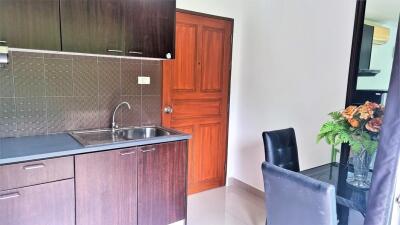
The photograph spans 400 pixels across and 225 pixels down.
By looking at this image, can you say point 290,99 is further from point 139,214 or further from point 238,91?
point 139,214

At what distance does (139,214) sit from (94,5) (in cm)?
166

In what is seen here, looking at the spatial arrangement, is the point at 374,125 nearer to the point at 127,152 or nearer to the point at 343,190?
the point at 343,190

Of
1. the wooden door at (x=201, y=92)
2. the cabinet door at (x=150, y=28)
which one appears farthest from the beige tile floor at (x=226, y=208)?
the cabinet door at (x=150, y=28)

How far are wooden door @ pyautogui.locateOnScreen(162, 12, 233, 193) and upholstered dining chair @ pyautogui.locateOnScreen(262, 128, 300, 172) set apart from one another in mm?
1157

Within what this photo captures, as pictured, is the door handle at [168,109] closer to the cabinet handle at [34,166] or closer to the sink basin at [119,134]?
the sink basin at [119,134]

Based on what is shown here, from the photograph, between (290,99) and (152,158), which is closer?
(152,158)

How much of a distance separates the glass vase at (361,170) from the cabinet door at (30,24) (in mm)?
2143

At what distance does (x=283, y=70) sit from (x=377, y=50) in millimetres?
903

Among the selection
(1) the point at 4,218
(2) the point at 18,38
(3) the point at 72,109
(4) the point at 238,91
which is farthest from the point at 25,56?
(4) the point at 238,91

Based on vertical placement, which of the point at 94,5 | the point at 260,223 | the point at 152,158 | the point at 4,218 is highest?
the point at 94,5

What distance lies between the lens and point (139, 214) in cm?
221

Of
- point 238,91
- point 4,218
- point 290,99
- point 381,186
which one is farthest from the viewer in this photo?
point 238,91

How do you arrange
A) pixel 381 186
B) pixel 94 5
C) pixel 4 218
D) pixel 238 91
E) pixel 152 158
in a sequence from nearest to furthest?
1. pixel 381 186
2. pixel 4 218
3. pixel 94 5
4. pixel 152 158
5. pixel 238 91

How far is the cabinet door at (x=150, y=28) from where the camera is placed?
227 centimetres
